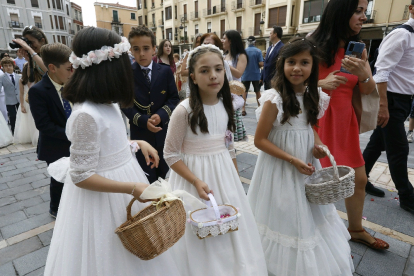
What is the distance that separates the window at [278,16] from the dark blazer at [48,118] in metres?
26.2

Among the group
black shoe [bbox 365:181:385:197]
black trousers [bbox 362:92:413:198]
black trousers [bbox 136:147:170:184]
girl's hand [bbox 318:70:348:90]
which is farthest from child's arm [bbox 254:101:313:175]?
black shoe [bbox 365:181:385:197]

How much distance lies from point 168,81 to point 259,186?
167cm

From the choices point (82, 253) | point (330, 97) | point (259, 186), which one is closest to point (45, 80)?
point (82, 253)

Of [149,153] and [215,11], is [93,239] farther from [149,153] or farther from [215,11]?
[215,11]

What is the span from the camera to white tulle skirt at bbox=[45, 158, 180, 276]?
137cm

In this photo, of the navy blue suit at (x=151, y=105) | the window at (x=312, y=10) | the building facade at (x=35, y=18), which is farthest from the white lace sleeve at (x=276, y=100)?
the building facade at (x=35, y=18)

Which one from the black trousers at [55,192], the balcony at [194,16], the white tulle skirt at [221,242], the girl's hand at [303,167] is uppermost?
the balcony at [194,16]

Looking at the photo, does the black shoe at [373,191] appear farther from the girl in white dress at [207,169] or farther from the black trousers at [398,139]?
the girl in white dress at [207,169]

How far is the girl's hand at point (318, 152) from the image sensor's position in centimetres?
194

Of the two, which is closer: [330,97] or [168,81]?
[330,97]

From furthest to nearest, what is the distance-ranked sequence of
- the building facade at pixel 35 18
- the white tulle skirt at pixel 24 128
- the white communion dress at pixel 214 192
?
the building facade at pixel 35 18
the white tulle skirt at pixel 24 128
the white communion dress at pixel 214 192

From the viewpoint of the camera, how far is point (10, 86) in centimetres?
642

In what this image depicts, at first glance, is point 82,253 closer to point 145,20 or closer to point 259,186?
point 259,186

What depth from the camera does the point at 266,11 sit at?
25.5m
